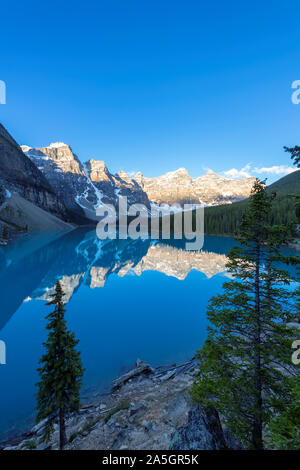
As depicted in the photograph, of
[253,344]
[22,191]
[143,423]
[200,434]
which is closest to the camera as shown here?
[200,434]

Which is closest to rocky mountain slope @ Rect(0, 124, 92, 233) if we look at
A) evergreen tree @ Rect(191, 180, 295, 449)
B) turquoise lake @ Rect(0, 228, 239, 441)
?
turquoise lake @ Rect(0, 228, 239, 441)

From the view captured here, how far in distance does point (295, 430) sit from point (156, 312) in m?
19.6

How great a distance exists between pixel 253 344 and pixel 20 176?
17888 centimetres

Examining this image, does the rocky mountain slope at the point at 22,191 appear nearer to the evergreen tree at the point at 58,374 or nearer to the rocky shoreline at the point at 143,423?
the rocky shoreline at the point at 143,423

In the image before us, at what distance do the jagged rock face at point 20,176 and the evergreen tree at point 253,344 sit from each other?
152987 millimetres

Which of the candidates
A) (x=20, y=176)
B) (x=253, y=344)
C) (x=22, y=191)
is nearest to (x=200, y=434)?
(x=253, y=344)

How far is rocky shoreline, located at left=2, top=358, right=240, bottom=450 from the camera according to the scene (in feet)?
17.0

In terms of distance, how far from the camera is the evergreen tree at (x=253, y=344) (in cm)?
534

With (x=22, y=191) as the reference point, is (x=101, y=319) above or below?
below

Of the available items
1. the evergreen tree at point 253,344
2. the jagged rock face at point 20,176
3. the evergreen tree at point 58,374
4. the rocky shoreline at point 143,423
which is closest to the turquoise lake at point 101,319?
the rocky shoreline at point 143,423

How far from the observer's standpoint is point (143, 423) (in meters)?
7.52

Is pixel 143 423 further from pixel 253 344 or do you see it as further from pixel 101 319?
pixel 101 319

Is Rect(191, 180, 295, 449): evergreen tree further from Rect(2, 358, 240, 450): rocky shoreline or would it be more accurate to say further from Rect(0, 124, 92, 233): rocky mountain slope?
Rect(0, 124, 92, 233): rocky mountain slope
